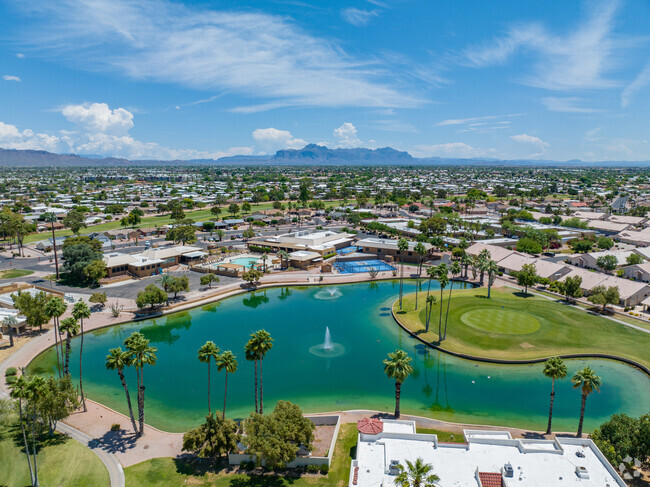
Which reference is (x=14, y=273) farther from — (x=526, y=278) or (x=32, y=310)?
(x=526, y=278)

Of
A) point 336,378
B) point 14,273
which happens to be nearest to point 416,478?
point 336,378

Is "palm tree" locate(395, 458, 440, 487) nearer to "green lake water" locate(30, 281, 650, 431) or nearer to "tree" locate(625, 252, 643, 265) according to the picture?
"green lake water" locate(30, 281, 650, 431)

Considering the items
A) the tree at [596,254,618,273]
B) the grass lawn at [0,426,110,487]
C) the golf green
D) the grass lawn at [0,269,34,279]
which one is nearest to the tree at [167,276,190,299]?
the grass lawn at [0,426,110,487]

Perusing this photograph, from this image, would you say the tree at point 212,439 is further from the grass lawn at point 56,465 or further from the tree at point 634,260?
the tree at point 634,260

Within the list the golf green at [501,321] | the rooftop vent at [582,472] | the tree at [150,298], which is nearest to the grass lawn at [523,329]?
the golf green at [501,321]

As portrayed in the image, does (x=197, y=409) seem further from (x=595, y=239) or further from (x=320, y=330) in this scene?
(x=595, y=239)

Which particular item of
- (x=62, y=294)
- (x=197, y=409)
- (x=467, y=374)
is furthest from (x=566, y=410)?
(x=62, y=294)
